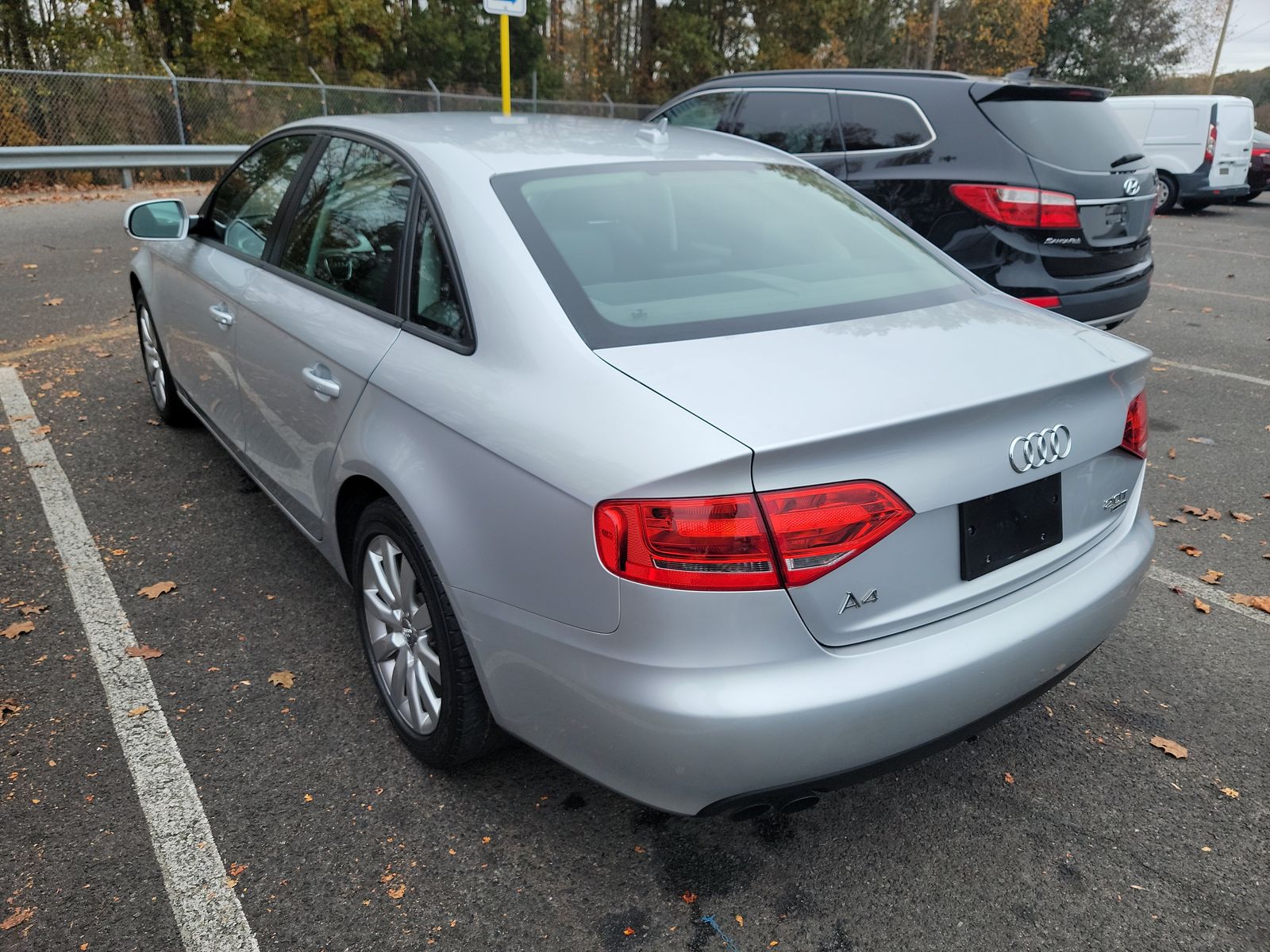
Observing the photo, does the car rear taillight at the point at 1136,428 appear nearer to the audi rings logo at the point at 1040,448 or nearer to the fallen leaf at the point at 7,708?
the audi rings logo at the point at 1040,448

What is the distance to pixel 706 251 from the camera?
2652 mm

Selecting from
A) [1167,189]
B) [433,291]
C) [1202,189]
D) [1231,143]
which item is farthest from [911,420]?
[1231,143]

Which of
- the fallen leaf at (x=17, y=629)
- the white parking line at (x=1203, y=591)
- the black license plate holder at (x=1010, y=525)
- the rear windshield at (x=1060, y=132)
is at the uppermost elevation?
the rear windshield at (x=1060, y=132)

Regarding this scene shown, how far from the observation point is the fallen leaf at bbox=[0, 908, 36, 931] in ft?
6.98

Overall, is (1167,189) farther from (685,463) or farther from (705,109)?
(685,463)

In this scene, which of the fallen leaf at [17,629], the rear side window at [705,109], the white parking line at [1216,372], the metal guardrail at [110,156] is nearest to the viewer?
the fallen leaf at [17,629]

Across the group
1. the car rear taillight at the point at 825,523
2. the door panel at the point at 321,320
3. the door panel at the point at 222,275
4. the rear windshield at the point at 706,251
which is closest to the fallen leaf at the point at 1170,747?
the rear windshield at the point at 706,251

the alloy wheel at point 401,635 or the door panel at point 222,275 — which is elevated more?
the door panel at point 222,275

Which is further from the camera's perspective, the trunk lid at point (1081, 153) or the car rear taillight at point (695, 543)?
the trunk lid at point (1081, 153)

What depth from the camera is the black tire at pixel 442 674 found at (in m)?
2.32

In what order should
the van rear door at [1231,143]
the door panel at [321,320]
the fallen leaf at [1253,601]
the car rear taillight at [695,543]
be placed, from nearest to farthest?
1. the car rear taillight at [695,543]
2. the door panel at [321,320]
3. the fallen leaf at [1253,601]
4. the van rear door at [1231,143]

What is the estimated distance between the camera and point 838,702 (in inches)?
72.9

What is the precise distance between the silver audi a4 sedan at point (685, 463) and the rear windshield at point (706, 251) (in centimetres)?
1

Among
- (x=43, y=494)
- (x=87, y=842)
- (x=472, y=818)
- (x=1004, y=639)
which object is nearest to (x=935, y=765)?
(x=1004, y=639)
